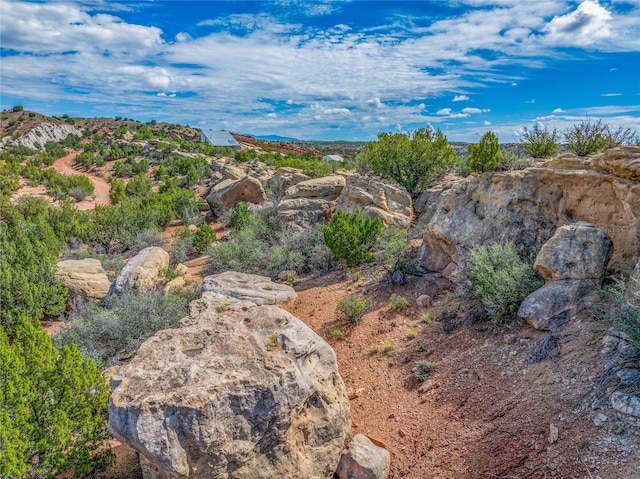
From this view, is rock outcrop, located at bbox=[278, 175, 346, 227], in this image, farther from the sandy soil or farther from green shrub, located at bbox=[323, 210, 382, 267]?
the sandy soil

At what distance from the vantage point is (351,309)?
691 centimetres

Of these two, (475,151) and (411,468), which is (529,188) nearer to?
(475,151)

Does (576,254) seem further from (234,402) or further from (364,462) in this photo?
(234,402)

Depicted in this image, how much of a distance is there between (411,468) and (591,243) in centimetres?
382

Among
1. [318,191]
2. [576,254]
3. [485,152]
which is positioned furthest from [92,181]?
[576,254]

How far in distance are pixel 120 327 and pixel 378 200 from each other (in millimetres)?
7086

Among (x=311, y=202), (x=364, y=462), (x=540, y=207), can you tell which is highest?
(x=540, y=207)

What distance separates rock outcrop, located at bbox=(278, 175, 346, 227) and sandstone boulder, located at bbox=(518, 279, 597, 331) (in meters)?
7.43

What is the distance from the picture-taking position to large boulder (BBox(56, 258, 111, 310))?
8.62 m

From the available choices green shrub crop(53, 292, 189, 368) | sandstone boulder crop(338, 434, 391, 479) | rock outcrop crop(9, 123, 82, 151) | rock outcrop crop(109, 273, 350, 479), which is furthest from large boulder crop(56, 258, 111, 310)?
rock outcrop crop(9, 123, 82, 151)

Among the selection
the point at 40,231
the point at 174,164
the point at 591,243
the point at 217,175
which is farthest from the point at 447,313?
the point at 174,164

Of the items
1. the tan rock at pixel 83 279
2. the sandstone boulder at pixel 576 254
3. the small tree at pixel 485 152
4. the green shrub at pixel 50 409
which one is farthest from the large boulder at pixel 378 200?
Answer: the green shrub at pixel 50 409

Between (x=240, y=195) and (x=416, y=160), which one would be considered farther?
(x=240, y=195)

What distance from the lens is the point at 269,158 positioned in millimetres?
28625
